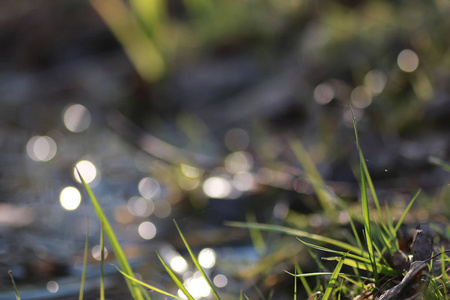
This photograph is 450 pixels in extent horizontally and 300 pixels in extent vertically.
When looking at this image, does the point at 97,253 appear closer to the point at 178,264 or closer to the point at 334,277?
the point at 178,264

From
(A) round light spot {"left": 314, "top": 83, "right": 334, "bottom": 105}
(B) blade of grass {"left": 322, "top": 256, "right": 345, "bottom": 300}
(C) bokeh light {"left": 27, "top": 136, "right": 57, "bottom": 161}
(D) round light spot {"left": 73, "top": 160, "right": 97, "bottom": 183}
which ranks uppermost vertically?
(C) bokeh light {"left": 27, "top": 136, "right": 57, "bottom": 161}

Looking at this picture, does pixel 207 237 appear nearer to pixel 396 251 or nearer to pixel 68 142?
pixel 396 251

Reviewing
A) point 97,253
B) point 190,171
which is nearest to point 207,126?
point 190,171

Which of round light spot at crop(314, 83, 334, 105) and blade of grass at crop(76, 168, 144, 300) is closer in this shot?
blade of grass at crop(76, 168, 144, 300)

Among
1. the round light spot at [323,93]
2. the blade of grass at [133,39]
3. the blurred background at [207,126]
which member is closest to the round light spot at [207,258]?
the blurred background at [207,126]

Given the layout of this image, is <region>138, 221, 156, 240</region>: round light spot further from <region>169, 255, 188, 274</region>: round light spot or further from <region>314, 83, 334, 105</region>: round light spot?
<region>314, 83, 334, 105</region>: round light spot

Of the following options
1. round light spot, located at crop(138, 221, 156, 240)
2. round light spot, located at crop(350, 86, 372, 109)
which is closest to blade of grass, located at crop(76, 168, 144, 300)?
round light spot, located at crop(138, 221, 156, 240)

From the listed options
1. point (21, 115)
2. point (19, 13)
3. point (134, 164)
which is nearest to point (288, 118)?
point (134, 164)

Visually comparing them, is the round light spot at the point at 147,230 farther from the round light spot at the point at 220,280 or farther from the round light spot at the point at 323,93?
the round light spot at the point at 323,93
